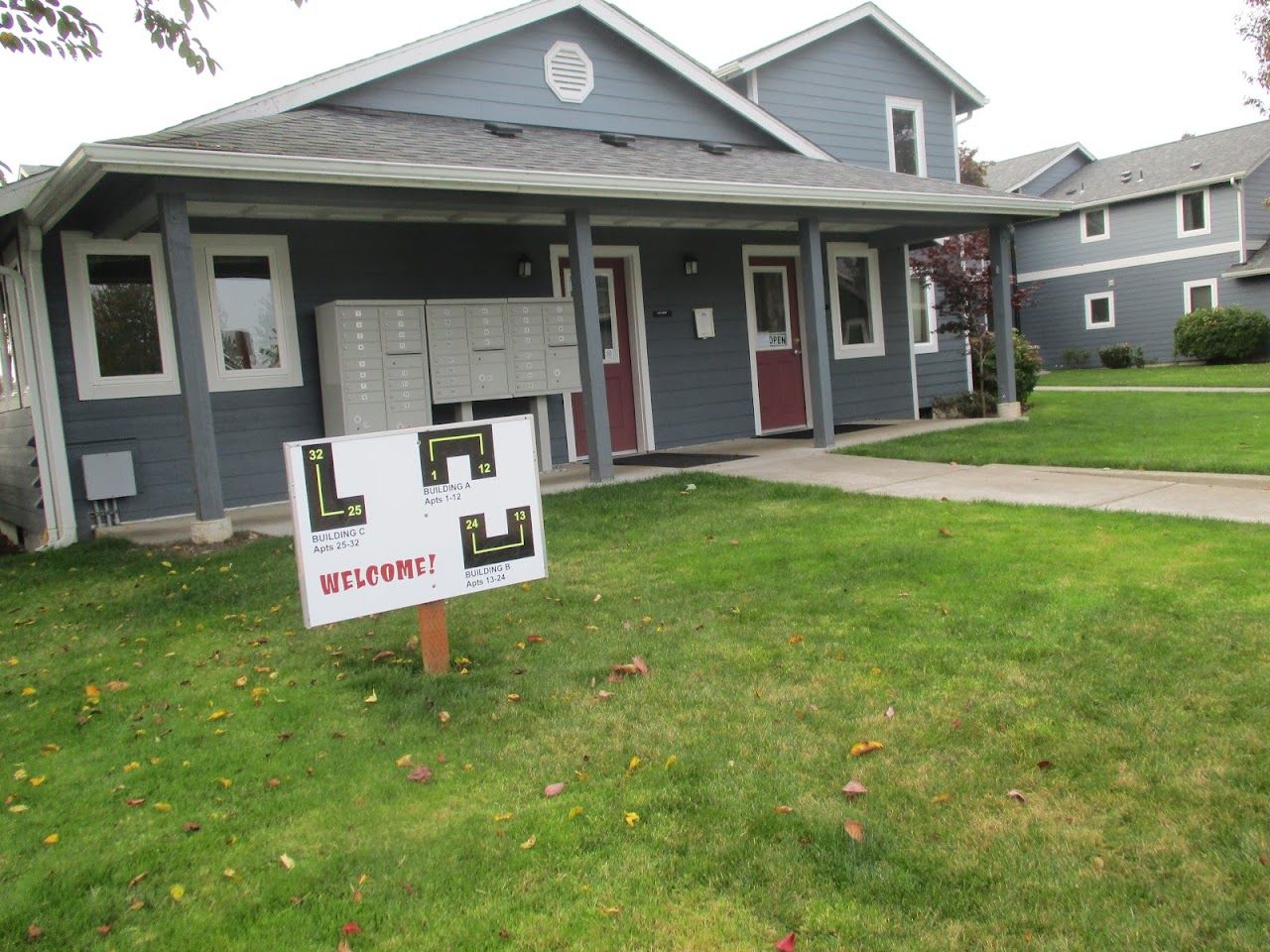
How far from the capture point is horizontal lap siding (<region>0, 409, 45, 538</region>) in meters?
8.91

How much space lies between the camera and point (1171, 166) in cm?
2920

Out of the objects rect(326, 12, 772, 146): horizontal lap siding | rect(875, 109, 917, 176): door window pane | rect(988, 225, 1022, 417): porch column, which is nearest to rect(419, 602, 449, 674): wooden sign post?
rect(326, 12, 772, 146): horizontal lap siding

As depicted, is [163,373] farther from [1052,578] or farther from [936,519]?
[1052,578]

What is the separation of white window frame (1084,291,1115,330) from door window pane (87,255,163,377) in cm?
2742

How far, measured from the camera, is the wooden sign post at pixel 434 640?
14.7 feet

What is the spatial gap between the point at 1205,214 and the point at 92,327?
27777 mm

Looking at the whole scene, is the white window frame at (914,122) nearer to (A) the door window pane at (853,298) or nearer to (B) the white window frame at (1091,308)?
(A) the door window pane at (853,298)

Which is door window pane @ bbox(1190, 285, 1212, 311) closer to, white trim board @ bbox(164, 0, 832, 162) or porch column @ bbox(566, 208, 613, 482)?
white trim board @ bbox(164, 0, 832, 162)

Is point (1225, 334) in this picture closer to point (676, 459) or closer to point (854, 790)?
point (676, 459)

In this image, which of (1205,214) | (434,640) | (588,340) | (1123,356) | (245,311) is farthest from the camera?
(1123,356)

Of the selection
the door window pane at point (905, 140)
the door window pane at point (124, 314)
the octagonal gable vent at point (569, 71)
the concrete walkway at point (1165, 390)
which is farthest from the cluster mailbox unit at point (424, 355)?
the concrete walkway at point (1165, 390)

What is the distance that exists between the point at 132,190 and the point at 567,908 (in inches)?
268

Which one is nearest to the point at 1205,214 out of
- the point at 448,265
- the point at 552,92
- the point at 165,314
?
the point at 552,92

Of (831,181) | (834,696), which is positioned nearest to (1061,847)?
(834,696)
